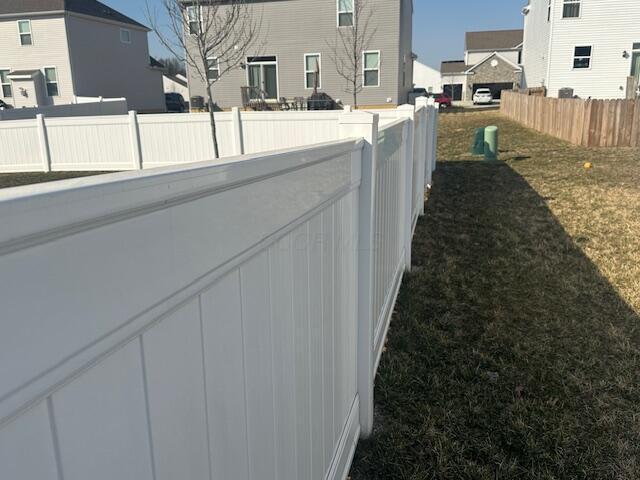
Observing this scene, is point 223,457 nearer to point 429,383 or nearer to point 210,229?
point 210,229

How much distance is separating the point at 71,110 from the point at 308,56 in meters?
10.9

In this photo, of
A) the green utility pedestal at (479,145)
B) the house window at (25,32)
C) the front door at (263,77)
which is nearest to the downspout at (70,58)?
the house window at (25,32)

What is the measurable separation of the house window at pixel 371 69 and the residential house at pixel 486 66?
28728 mm

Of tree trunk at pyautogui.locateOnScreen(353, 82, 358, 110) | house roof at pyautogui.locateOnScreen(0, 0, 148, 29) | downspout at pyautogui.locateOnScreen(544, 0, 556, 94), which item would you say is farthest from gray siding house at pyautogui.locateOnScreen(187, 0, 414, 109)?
house roof at pyautogui.locateOnScreen(0, 0, 148, 29)

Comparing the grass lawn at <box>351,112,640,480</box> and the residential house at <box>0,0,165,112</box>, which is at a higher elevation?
the residential house at <box>0,0,165,112</box>

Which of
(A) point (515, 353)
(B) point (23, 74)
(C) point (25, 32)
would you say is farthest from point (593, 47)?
(C) point (25, 32)

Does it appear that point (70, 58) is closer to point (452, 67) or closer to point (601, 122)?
point (601, 122)

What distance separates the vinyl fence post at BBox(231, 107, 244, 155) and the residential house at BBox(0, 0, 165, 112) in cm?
1783

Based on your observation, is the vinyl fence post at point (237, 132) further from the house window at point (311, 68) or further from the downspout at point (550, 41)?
the downspout at point (550, 41)

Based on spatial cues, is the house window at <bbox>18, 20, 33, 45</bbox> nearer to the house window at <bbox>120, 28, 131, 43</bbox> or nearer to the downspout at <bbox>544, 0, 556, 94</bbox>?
the house window at <bbox>120, 28, 131, 43</bbox>

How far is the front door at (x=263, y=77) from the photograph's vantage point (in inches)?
1000

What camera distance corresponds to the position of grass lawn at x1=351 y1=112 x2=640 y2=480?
287 cm

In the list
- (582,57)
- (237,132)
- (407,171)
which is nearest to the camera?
(407,171)

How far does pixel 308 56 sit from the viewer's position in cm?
2500
